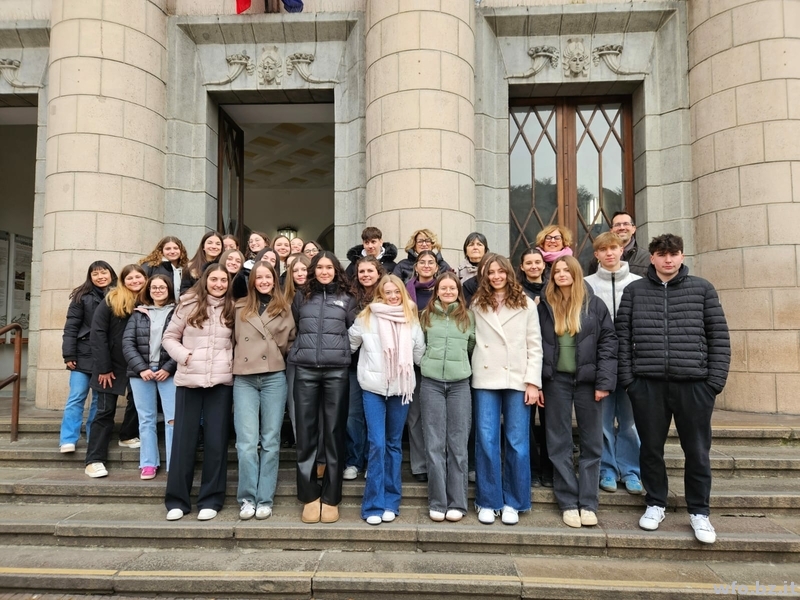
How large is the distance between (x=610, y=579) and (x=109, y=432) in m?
4.59

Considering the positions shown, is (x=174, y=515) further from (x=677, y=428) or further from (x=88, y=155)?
(x=88, y=155)

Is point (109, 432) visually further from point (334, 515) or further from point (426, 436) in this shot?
point (426, 436)

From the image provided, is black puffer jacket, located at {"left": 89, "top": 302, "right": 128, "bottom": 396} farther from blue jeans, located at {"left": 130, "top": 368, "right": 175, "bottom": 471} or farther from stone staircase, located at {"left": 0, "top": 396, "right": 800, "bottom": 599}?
stone staircase, located at {"left": 0, "top": 396, "right": 800, "bottom": 599}

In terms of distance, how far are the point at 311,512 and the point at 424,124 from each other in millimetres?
5257

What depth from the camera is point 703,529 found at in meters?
3.69

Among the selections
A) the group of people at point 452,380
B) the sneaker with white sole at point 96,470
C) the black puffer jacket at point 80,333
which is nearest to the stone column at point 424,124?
the group of people at point 452,380

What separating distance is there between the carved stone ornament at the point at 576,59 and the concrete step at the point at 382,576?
7.07 meters

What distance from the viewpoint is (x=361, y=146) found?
8086mm

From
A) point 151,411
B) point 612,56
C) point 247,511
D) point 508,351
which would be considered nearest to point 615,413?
point 508,351

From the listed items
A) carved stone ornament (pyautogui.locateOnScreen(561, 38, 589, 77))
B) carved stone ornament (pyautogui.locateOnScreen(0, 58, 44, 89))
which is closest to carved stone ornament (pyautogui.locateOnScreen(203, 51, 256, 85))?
carved stone ornament (pyautogui.locateOnScreen(0, 58, 44, 89))

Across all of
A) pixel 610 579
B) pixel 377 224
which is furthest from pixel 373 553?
pixel 377 224

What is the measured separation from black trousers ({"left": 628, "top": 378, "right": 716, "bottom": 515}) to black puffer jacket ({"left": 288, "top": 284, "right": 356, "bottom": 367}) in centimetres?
234

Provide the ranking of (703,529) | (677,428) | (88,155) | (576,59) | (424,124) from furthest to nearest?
(576,59) → (88,155) → (424,124) → (677,428) → (703,529)

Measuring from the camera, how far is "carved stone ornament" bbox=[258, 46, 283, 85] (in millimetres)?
8273
